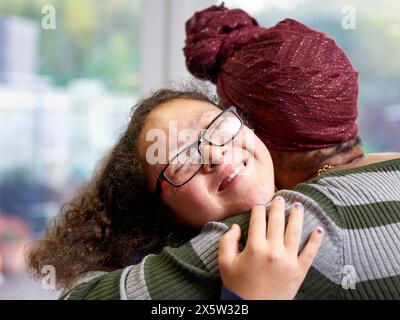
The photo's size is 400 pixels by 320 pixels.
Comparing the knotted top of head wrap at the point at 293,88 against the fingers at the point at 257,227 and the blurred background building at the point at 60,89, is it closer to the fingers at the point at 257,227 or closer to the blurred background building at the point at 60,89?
the fingers at the point at 257,227

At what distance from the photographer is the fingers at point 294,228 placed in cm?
74

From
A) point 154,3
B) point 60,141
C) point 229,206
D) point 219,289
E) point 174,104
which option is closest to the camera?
point 219,289

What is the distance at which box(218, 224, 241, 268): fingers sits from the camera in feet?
2.40

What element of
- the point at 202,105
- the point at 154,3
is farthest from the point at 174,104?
the point at 154,3

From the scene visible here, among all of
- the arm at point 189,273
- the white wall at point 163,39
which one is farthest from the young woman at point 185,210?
the white wall at point 163,39

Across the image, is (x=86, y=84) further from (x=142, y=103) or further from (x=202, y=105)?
(x=202, y=105)

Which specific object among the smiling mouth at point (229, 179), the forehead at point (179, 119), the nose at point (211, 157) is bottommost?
the smiling mouth at point (229, 179)

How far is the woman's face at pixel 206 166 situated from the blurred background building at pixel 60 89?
30.0 inches

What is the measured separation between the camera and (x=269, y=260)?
72cm

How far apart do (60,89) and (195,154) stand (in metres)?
1.07

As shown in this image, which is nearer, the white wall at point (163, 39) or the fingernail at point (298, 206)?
the fingernail at point (298, 206)

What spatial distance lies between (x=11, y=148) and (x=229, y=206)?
1.16 meters

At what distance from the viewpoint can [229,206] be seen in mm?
949

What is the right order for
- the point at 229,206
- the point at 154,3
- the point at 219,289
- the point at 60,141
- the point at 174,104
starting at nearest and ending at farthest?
the point at 219,289, the point at 229,206, the point at 174,104, the point at 154,3, the point at 60,141
